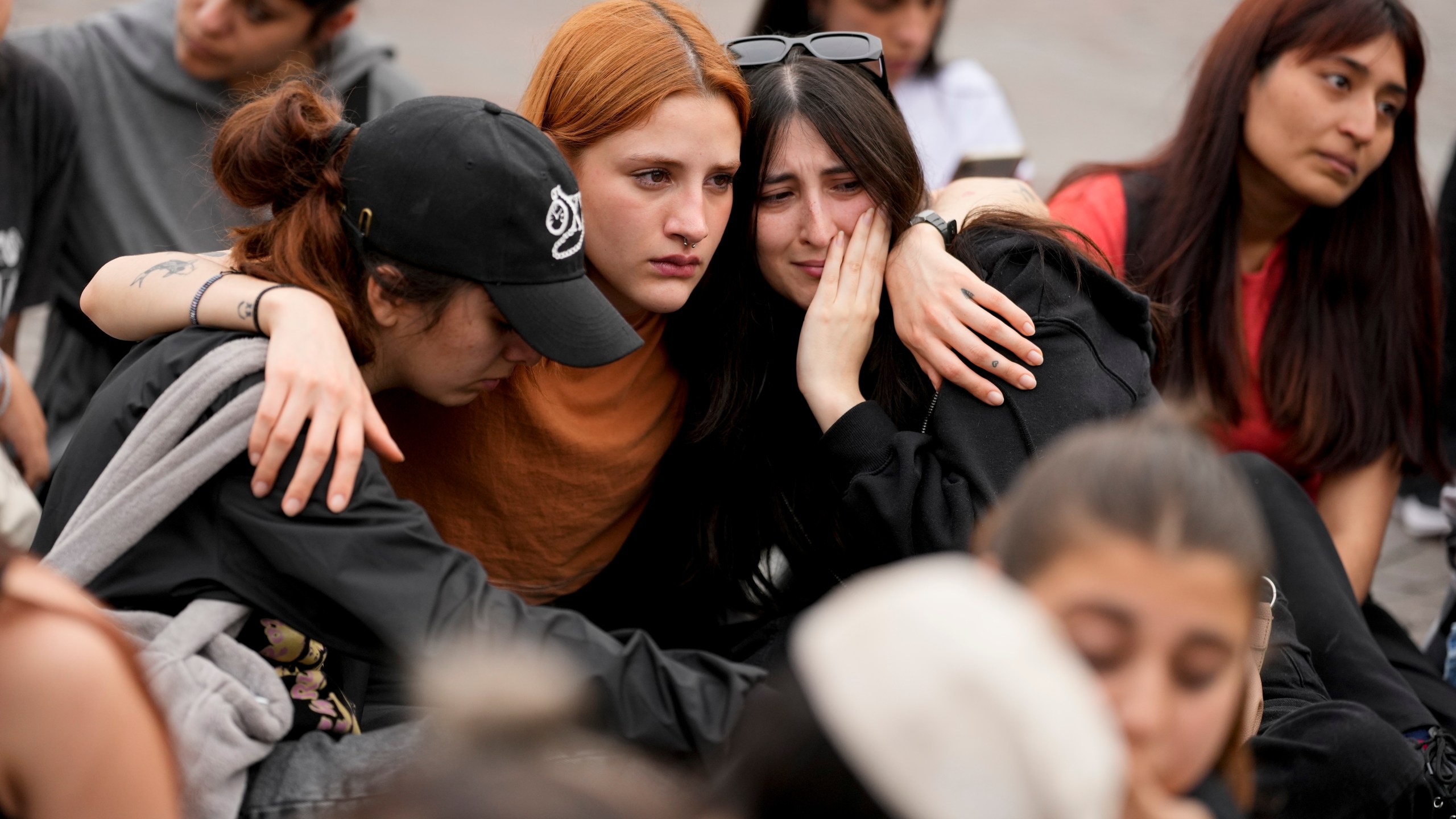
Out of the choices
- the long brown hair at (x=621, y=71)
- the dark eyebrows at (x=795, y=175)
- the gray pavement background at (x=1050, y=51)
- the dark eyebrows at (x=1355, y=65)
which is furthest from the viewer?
the gray pavement background at (x=1050, y=51)

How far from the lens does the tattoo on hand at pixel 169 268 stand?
2090 mm

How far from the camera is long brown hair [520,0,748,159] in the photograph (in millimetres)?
2363

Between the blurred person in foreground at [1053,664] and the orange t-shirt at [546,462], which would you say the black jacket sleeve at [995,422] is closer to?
the orange t-shirt at [546,462]

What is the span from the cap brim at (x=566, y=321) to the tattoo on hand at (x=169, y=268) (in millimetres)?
516

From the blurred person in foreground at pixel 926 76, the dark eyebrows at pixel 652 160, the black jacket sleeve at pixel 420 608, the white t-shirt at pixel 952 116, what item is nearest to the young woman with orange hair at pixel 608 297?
the dark eyebrows at pixel 652 160

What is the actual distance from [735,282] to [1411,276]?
5.87 ft

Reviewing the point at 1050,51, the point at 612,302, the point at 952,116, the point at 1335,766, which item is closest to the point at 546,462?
the point at 612,302

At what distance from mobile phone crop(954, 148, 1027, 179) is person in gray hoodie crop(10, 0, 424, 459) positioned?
62.2 inches

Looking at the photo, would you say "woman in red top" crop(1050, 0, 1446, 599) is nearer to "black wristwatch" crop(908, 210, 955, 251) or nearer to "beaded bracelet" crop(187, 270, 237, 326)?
"black wristwatch" crop(908, 210, 955, 251)

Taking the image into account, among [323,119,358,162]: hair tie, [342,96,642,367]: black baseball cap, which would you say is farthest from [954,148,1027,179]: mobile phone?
[323,119,358,162]: hair tie

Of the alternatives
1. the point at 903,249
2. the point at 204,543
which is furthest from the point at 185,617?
the point at 903,249

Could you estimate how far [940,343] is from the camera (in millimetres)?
2361

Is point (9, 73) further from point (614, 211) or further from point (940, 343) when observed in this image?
point (940, 343)

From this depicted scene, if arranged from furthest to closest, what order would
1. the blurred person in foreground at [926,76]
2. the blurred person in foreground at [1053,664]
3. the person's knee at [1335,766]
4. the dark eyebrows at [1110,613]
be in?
the blurred person in foreground at [926,76], the person's knee at [1335,766], the dark eyebrows at [1110,613], the blurred person in foreground at [1053,664]
